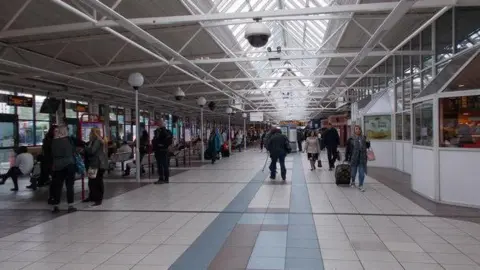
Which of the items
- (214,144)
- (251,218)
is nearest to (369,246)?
(251,218)

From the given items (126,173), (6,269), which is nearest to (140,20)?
(6,269)

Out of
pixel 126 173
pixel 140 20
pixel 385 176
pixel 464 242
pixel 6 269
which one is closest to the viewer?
pixel 6 269

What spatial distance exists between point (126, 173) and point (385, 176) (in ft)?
27.4

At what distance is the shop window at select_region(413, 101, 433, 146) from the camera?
8289 mm

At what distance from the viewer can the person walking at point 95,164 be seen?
319 inches

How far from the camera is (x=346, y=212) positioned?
714 centimetres

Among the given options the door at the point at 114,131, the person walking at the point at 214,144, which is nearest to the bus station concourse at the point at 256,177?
the person walking at the point at 214,144

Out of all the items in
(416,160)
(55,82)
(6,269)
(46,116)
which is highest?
(55,82)

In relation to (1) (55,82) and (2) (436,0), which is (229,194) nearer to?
(2) (436,0)

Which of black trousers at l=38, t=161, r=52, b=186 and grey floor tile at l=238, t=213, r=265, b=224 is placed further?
black trousers at l=38, t=161, r=52, b=186

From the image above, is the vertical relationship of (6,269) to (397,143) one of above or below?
below

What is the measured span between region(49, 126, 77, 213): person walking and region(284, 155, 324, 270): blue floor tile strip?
4085mm

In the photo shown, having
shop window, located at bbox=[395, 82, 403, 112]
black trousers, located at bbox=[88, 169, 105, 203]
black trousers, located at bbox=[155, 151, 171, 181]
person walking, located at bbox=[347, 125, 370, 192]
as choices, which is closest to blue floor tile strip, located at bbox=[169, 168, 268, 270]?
black trousers, located at bbox=[88, 169, 105, 203]

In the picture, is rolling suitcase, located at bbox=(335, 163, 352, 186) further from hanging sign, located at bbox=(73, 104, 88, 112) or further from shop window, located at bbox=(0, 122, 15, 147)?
hanging sign, located at bbox=(73, 104, 88, 112)
